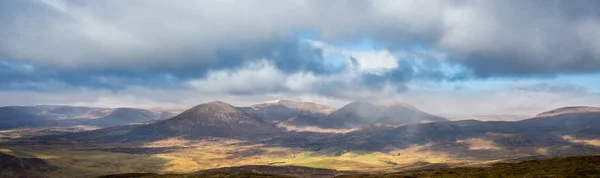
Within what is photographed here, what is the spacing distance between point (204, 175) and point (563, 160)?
150 metres

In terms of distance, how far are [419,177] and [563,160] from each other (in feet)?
181

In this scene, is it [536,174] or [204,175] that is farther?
[204,175]

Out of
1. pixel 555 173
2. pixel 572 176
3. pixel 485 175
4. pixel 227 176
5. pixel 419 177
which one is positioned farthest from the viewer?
pixel 227 176

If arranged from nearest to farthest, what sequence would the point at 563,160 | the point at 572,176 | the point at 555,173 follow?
the point at 572,176, the point at 555,173, the point at 563,160

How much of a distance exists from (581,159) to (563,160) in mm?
7573

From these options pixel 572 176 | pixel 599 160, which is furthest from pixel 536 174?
pixel 599 160

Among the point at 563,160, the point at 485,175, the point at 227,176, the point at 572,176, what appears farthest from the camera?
the point at 227,176

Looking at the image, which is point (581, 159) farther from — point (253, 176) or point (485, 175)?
point (253, 176)

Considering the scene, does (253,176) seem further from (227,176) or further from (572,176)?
(572,176)

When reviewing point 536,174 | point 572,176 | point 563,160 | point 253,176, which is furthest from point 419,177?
point 253,176

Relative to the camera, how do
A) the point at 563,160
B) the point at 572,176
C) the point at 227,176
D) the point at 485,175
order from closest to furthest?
the point at 572,176, the point at 485,175, the point at 563,160, the point at 227,176

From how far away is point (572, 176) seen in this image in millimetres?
105938

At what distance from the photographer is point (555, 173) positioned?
116938 millimetres

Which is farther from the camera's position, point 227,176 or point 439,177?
point 227,176
